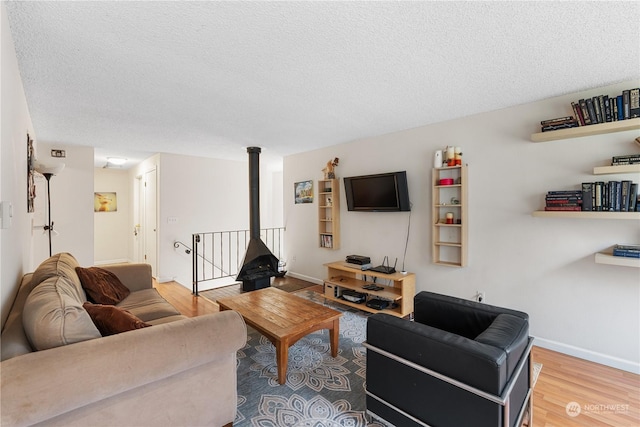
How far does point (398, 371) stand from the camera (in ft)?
5.25

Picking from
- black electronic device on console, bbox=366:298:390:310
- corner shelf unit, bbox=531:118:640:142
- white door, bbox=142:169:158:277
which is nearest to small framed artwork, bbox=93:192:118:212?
white door, bbox=142:169:158:277

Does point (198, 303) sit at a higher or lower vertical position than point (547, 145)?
lower

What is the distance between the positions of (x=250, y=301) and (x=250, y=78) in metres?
2.00

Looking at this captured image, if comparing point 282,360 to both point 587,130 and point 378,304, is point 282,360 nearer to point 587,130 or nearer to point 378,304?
point 378,304

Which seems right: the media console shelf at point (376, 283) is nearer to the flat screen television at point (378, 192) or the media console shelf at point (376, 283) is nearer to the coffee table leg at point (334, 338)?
the flat screen television at point (378, 192)

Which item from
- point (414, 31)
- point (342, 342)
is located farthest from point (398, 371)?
point (414, 31)

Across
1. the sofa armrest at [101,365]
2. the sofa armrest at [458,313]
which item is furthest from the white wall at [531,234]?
the sofa armrest at [101,365]

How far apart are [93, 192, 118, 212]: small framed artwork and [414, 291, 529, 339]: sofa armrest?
7494 mm

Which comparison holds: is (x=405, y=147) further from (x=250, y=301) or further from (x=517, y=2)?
(x=250, y=301)

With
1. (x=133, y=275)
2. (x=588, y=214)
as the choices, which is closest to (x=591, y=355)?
(x=588, y=214)

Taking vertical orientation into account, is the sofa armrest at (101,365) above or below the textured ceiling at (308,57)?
below

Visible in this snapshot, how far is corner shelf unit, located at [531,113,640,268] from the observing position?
7.04 ft

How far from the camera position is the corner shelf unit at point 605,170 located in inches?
84.4

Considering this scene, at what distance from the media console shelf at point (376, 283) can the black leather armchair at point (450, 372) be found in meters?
Result: 1.42
